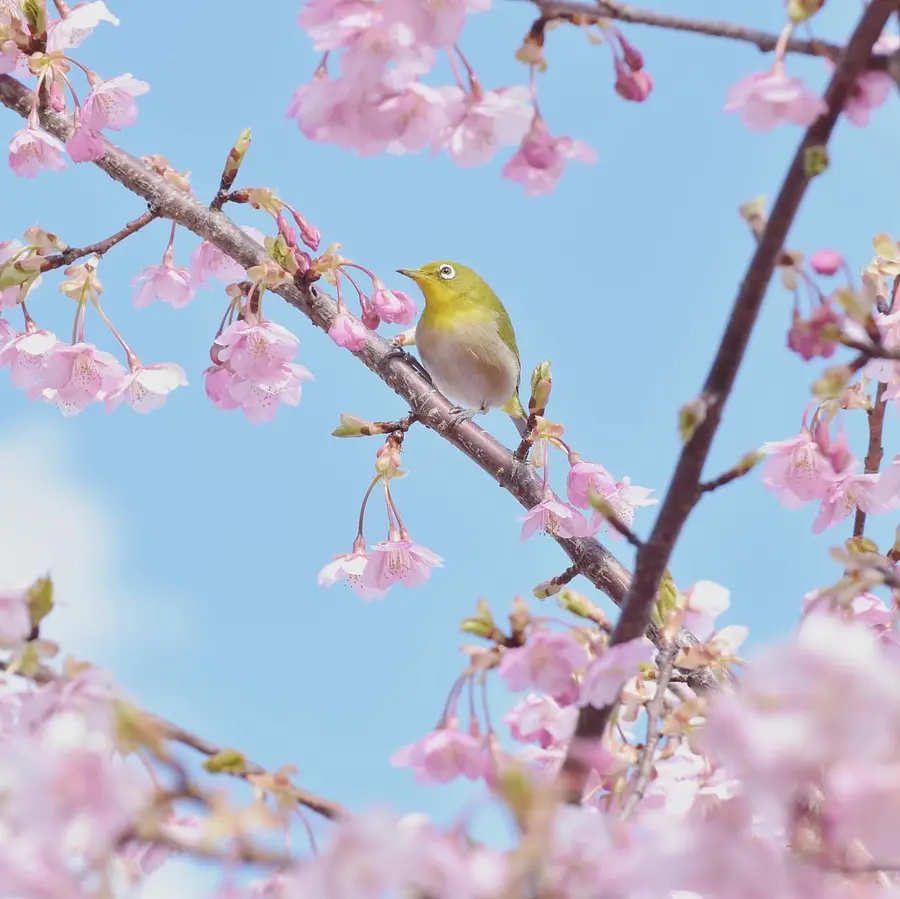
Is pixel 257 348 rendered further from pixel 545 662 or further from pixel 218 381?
pixel 545 662

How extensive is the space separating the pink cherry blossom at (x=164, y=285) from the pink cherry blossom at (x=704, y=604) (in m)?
2.95

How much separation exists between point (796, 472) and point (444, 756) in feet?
6.30

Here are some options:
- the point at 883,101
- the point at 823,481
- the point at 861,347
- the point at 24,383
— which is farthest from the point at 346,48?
the point at 24,383

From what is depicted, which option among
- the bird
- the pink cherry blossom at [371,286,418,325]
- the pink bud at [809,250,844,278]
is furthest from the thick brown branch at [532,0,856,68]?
the bird

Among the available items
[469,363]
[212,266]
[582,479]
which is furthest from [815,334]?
[469,363]

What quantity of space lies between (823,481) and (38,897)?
9.24 feet

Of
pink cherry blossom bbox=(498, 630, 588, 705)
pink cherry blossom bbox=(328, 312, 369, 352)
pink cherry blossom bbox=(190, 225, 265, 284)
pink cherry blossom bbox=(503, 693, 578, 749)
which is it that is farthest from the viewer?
pink cherry blossom bbox=(190, 225, 265, 284)

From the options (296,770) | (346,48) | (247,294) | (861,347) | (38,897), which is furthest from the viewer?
(247,294)

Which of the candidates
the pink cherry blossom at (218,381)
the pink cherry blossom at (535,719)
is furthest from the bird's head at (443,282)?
the pink cherry blossom at (535,719)

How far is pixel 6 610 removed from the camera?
6.95 ft

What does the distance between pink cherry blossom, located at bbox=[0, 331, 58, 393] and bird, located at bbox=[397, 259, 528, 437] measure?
225 cm

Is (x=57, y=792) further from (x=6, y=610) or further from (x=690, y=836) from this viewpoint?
(x=690, y=836)

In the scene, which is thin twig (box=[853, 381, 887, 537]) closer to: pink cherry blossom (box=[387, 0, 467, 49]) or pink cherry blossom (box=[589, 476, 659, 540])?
pink cherry blossom (box=[589, 476, 659, 540])

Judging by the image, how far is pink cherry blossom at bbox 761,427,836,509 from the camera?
3596 millimetres
